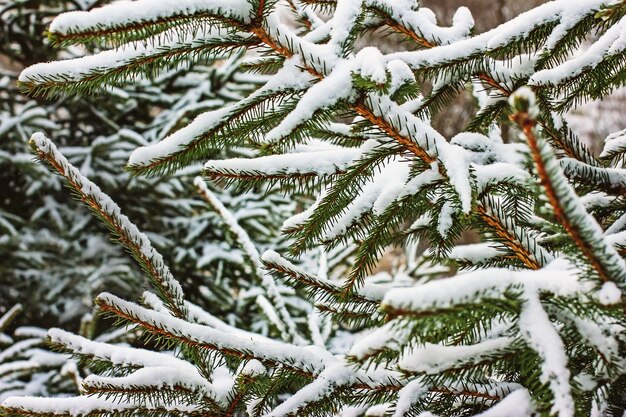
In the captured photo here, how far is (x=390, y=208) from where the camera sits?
37.0 inches

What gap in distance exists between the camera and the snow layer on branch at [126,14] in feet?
2.27

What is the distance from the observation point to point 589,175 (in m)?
0.99

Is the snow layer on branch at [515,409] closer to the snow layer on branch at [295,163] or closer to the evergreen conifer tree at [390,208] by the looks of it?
the evergreen conifer tree at [390,208]

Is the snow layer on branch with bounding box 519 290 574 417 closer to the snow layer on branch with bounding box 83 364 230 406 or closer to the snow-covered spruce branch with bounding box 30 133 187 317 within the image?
the snow layer on branch with bounding box 83 364 230 406

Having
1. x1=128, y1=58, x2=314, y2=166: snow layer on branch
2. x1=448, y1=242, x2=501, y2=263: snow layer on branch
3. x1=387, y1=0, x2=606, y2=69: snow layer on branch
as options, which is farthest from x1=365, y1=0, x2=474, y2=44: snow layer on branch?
x1=448, y1=242, x2=501, y2=263: snow layer on branch

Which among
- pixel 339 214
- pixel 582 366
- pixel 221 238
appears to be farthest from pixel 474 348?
pixel 221 238

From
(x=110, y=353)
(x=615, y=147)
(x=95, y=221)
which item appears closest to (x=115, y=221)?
(x=110, y=353)

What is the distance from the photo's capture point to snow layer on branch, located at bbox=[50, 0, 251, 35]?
0.69 m

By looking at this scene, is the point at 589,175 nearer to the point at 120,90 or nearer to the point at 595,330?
the point at 595,330

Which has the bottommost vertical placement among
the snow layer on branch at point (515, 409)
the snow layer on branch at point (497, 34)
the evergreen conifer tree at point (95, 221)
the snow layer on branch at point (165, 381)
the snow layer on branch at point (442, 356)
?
the snow layer on branch at point (165, 381)

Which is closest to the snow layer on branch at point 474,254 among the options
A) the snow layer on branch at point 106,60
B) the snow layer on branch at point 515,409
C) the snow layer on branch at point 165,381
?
the snow layer on branch at point 515,409

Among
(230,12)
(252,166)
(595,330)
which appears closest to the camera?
(595,330)

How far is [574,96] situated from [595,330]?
678mm

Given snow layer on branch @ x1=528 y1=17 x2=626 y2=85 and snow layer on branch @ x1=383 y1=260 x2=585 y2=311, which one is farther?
snow layer on branch @ x1=528 y1=17 x2=626 y2=85
